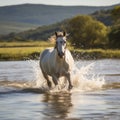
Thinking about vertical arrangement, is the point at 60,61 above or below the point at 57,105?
above

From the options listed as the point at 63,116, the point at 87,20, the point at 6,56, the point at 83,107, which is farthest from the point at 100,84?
the point at 87,20

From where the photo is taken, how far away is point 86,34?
68875 mm

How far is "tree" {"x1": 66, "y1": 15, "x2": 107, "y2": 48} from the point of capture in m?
68.4

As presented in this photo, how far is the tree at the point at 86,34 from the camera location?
68.4 m

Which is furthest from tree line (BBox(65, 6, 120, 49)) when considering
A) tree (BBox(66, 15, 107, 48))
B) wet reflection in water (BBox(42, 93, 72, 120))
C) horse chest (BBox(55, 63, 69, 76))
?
wet reflection in water (BBox(42, 93, 72, 120))

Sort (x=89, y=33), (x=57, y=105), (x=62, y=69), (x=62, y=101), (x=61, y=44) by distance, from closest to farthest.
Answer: (x=57, y=105)
(x=62, y=101)
(x=61, y=44)
(x=62, y=69)
(x=89, y=33)

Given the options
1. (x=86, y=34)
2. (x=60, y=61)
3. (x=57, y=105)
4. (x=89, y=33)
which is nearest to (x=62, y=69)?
(x=60, y=61)

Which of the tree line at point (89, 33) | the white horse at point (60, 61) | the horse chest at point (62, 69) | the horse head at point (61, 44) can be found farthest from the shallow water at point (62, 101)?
the tree line at point (89, 33)

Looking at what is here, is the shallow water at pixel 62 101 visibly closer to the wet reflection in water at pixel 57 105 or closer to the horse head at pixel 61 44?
the wet reflection in water at pixel 57 105

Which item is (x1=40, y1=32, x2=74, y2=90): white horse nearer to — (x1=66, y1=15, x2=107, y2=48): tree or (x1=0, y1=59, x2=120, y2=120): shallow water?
(x1=0, y1=59, x2=120, y2=120): shallow water

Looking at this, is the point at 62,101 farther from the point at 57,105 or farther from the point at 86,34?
the point at 86,34

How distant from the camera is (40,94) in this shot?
17562mm

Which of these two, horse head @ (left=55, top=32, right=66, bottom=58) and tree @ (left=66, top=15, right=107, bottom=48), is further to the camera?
tree @ (left=66, top=15, right=107, bottom=48)

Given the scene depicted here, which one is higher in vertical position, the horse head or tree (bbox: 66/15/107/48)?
the horse head
